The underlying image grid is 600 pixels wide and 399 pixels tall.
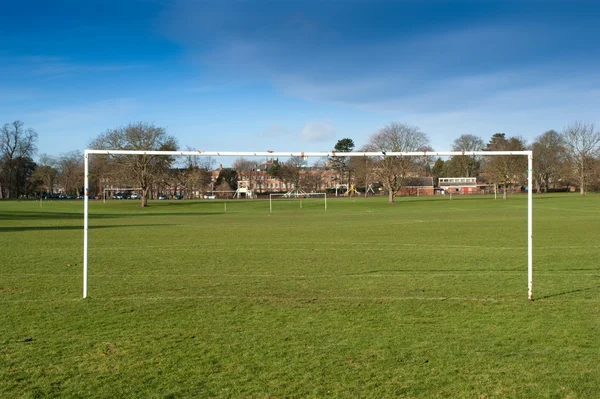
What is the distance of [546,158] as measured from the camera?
10956cm

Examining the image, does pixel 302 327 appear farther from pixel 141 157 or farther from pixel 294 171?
pixel 294 171

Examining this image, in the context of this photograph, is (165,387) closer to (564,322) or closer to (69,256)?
(564,322)

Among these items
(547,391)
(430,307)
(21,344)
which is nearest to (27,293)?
(21,344)

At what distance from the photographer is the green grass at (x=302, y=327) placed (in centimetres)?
556

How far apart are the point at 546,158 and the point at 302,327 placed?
114 m

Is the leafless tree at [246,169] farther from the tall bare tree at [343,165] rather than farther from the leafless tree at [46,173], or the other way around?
the leafless tree at [46,173]

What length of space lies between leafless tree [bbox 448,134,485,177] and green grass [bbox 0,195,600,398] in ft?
344

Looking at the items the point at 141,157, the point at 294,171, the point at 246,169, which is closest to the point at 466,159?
the point at 294,171

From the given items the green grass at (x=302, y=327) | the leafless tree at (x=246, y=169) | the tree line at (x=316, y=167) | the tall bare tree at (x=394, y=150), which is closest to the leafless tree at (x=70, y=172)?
the tree line at (x=316, y=167)

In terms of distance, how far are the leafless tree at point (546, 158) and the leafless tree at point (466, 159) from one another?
468 inches

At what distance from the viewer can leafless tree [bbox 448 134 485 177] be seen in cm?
11588

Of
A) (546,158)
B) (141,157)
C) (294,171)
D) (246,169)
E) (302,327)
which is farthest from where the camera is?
(246,169)

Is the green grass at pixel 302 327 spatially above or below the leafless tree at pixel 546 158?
below

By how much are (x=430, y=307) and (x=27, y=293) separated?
7762mm
